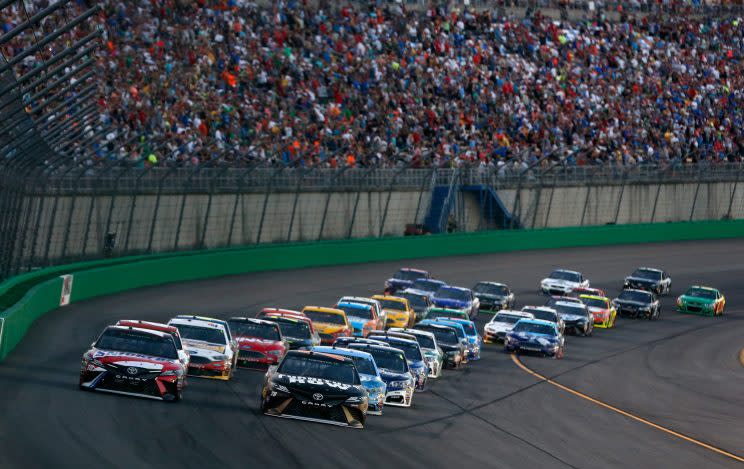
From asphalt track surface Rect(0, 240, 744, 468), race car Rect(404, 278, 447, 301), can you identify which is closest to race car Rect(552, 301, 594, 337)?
asphalt track surface Rect(0, 240, 744, 468)

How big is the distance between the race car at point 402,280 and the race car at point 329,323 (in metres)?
12.4

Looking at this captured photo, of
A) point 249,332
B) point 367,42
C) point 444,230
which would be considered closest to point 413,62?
point 367,42

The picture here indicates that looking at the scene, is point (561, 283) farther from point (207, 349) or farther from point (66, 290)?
Result: point (207, 349)

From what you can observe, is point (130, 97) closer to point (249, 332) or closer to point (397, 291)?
point (397, 291)

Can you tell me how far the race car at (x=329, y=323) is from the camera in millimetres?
29578

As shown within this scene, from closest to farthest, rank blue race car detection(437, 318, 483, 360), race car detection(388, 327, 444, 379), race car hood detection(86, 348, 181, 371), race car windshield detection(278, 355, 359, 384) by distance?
1. race car windshield detection(278, 355, 359, 384)
2. race car hood detection(86, 348, 181, 371)
3. race car detection(388, 327, 444, 379)
4. blue race car detection(437, 318, 483, 360)

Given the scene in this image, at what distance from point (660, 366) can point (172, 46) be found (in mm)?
25453

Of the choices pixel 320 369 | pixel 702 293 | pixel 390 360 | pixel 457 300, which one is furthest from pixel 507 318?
pixel 320 369

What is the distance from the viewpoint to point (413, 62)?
206 ft

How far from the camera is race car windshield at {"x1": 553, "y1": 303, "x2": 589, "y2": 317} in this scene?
38438 mm

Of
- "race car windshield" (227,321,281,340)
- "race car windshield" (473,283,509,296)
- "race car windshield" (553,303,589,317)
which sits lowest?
"race car windshield" (473,283,509,296)

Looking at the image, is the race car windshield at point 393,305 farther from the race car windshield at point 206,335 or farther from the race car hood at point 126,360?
the race car hood at point 126,360

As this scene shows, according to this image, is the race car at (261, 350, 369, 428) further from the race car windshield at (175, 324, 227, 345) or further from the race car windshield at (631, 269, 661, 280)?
the race car windshield at (631, 269, 661, 280)

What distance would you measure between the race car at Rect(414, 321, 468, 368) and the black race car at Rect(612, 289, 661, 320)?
15136 mm
